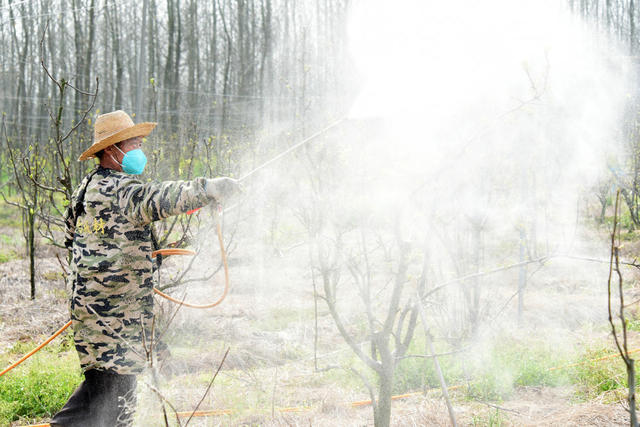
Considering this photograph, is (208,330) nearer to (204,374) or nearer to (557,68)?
(204,374)

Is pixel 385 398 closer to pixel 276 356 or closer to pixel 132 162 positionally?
pixel 132 162

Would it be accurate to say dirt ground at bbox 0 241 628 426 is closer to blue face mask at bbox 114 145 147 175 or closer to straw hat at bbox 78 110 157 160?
blue face mask at bbox 114 145 147 175

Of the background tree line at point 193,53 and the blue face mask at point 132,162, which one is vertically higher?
the background tree line at point 193,53

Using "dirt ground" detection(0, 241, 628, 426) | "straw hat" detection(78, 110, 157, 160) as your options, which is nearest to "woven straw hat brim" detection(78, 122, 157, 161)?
"straw hat" detection(78, 110, 157, 160)

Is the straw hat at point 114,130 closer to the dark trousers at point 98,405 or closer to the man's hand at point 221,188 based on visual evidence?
the man's hand at point 221,188

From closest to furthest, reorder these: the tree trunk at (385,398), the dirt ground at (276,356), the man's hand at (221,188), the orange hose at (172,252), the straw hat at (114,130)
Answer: the man's hand at (221,188)
the tree trunk at (385,398)
the straw hat at (114,130)
the orange hose at (172,252)
the dirt ground at (276,356)

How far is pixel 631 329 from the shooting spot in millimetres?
5258

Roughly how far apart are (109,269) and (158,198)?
1.70ft

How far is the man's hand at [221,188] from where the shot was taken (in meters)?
2.17

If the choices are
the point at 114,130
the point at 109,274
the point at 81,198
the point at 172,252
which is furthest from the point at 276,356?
the point at 114,130

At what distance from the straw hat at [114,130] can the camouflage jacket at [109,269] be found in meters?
0.13

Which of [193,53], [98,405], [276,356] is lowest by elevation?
[276,356]

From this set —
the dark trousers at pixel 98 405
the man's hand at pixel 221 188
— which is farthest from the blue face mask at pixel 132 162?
the dark trousers at pixel 98 405

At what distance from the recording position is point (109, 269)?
2447 millimetres
